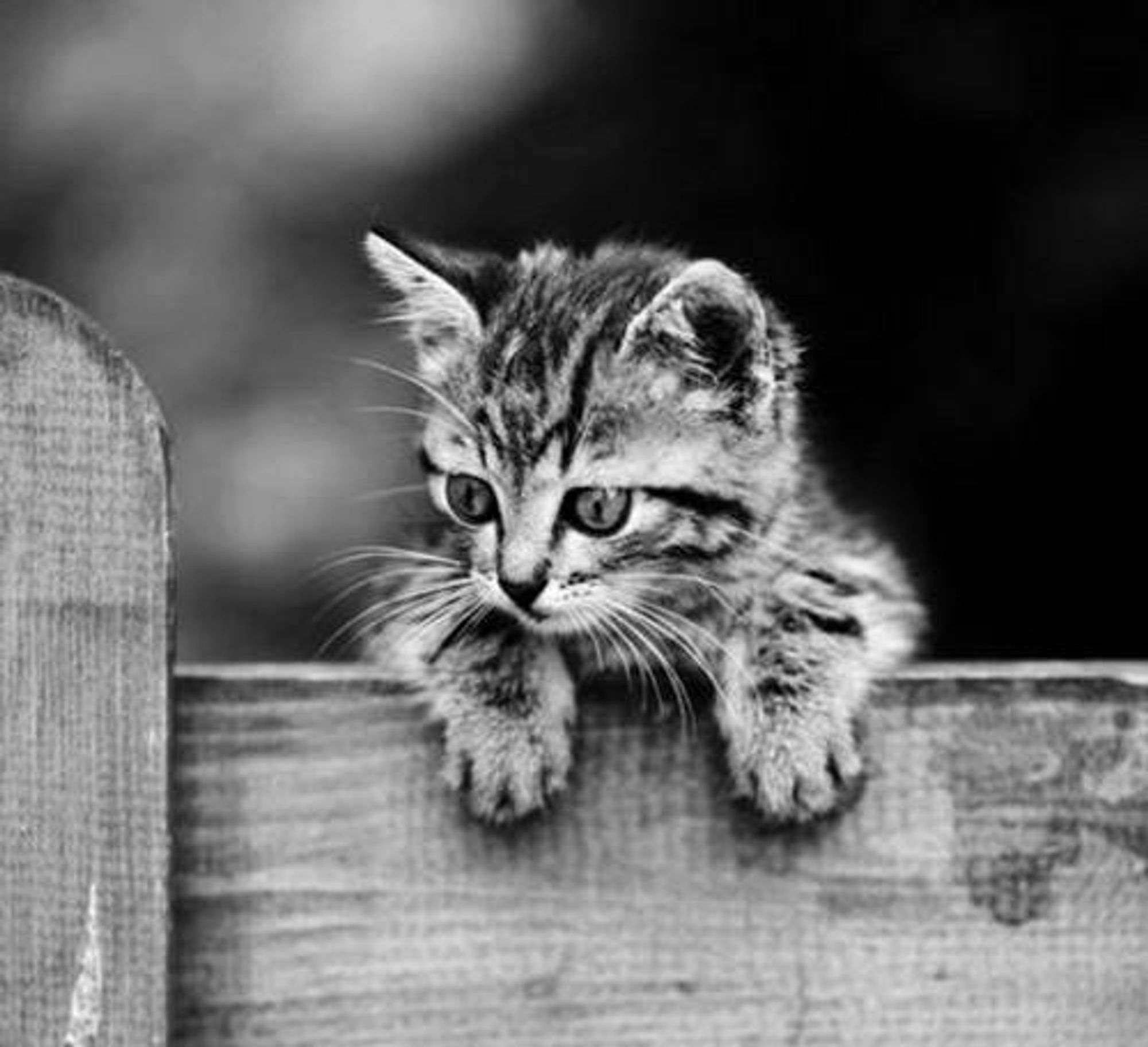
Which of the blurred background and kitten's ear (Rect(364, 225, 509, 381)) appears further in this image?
the blurred background

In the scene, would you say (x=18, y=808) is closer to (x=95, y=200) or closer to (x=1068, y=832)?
(x=1068, y=832)

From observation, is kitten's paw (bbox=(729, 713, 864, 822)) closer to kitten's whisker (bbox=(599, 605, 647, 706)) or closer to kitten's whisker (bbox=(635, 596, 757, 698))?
kitten's whisker (bbox=(635, 596, 757, 698))

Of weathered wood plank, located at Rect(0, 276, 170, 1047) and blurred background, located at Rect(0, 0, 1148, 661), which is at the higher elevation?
blurred background, located at Rect(0, 0, 1148, 661)

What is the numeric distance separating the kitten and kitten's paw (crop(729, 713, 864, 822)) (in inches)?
1.6

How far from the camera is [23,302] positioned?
7.88 ft

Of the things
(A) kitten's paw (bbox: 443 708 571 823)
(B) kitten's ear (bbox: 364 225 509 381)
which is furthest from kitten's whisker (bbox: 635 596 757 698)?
(B) kitten's ear (bbox: 364 225 509 381)

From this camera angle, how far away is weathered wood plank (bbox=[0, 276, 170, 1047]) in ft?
7.92

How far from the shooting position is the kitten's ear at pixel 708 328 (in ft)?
9.71

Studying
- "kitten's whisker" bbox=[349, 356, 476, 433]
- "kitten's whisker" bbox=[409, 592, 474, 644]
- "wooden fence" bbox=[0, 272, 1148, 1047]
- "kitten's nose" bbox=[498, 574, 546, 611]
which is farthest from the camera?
"kitten's whisker" bbox=[349, 356, 476, 433]

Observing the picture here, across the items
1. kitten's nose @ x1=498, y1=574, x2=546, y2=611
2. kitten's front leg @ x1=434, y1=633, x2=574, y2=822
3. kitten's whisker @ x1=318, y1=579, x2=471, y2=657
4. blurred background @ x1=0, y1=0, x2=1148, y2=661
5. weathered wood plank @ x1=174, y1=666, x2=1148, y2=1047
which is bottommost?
weathered wood plank @ x1=174, y1=666, x2=1148, y2=1047

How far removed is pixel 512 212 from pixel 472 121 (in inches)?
11.2

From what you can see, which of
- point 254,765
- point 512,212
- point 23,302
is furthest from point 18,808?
point 512,212

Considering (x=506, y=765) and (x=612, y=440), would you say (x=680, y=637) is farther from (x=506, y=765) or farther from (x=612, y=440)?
(x=506, y=765)

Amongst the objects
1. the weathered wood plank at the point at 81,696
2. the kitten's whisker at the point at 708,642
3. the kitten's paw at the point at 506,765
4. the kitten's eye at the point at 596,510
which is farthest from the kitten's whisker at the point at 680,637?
the weathered wood plank at the point at 81,696
